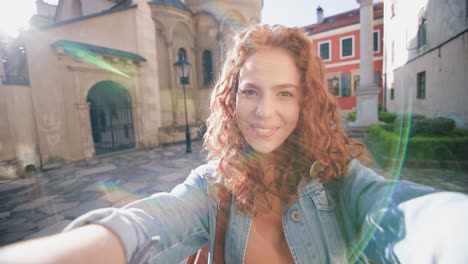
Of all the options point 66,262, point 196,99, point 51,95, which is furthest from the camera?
point 196,99

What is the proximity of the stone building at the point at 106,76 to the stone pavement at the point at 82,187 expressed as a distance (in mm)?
1455

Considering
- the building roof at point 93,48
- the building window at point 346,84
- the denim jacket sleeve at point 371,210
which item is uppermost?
the building roof at point 93,48

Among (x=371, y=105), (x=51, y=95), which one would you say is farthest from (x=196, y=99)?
(x=371, y=105)

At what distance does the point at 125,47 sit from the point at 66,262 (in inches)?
484

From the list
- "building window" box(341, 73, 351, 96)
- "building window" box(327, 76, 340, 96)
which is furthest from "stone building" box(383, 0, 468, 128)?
"building window" box(327, 76, 340, 96)

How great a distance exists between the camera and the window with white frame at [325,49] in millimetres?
21808

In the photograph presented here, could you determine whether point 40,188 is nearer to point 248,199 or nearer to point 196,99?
point 248,199

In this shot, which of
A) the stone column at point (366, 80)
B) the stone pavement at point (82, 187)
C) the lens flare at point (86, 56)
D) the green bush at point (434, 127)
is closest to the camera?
the stone pavement at point (82, 187)

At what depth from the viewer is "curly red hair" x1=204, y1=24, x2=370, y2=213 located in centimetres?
128

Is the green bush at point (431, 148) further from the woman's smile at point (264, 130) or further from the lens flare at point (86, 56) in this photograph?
the lens flare at point (86, 56)

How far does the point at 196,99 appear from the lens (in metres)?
15.3

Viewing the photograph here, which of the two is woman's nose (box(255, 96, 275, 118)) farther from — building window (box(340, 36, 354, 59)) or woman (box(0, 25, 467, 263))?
building window (box(340, 36, 354, 59))

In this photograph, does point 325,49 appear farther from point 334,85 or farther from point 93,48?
point 93,48

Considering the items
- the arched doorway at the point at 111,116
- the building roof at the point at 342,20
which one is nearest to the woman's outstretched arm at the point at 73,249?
the arched doorway at the point at 111,116
